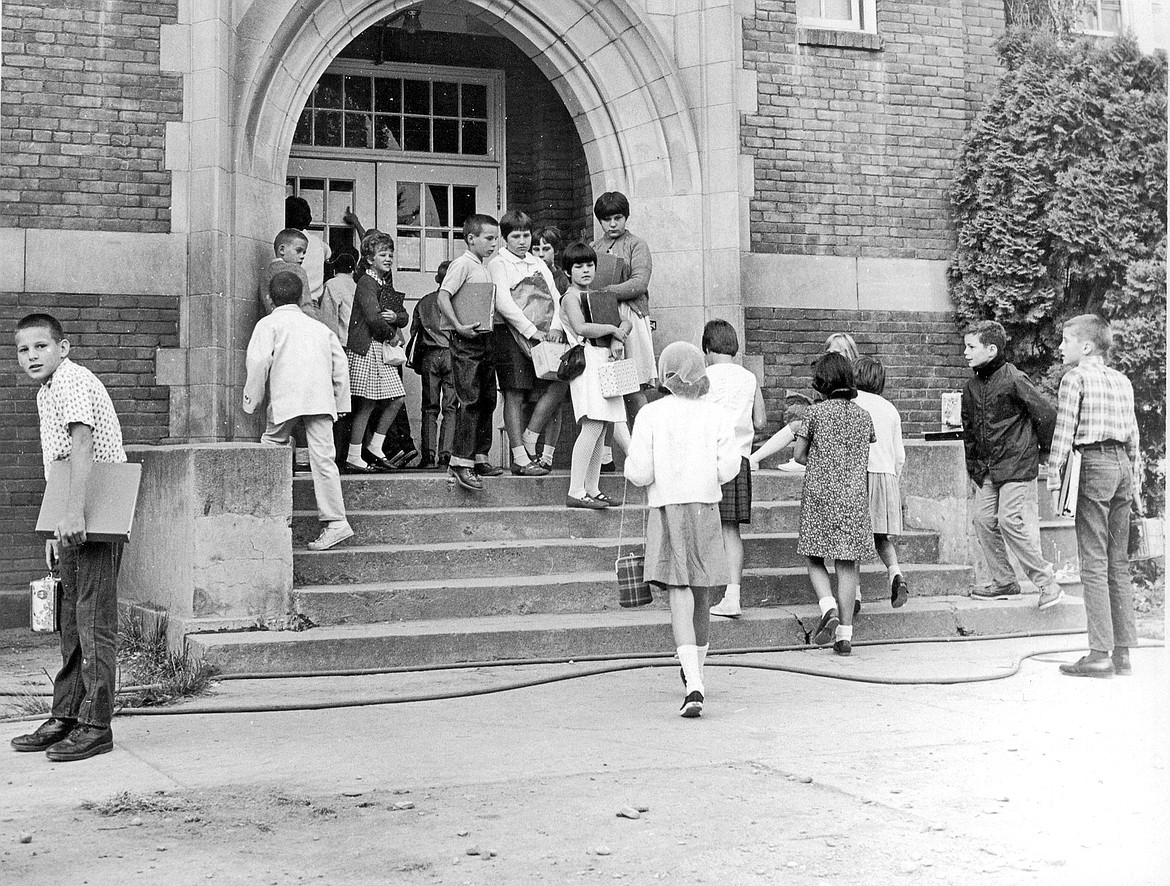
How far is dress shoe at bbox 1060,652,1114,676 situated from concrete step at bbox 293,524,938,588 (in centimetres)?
253

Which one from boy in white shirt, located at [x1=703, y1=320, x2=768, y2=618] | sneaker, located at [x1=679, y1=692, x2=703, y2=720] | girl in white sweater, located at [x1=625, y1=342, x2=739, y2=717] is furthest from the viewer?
boy in white shirt, located at [x1=703, y1=320, x2=768, y2=618]

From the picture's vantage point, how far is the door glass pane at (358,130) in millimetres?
12469

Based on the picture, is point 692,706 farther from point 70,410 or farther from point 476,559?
point 70,410

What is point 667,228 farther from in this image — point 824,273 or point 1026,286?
point 1026,286

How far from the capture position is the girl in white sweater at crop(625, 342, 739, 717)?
671cm

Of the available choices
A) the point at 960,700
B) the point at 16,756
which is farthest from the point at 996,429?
the point at 16,756

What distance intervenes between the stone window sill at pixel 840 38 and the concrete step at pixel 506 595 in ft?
15.9

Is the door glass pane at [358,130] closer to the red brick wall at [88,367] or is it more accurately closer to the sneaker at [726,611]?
the red brick wall at [88,367]

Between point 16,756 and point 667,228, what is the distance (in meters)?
6.92

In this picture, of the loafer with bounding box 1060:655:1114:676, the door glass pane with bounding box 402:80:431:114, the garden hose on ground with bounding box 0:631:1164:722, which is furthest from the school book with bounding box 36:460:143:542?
the door glass pane with bounding box 402:80:431:114

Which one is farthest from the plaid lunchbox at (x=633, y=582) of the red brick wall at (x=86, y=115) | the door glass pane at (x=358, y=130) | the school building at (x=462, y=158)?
the door glass pane at (x=358, y=130)

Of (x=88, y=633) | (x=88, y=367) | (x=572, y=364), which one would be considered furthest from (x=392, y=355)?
(x=88, y=633)

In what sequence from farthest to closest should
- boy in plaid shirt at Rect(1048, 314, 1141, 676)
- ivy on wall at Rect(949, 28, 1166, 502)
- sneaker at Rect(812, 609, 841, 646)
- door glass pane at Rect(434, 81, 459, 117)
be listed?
door glass pane at Rect(434, 81, 459, 117), ivy on wall at Rect(949, 28, 1166, 502), sneaker at Rect(812, 609, 841, 646), boy in plaid shirt at Rect(1048, 314, 1141, 676)

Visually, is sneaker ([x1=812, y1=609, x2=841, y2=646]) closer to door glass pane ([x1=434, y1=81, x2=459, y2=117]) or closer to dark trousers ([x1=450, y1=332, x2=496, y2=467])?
dark trousers ([x1=450, y1=332, x2=496, y2=467])
